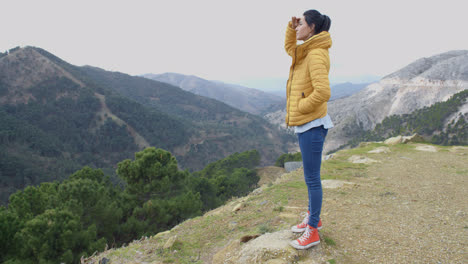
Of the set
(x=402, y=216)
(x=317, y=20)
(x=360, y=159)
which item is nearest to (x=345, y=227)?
(x=402, y=216)

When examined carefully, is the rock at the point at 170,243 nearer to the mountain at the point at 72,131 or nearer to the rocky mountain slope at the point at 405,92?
the mountain at the point at 72,131

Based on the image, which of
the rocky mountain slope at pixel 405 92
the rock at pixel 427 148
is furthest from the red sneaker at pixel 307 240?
the rocky mountain slope at pixel 405 92

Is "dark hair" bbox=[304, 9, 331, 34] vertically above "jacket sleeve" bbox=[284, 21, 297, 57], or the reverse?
"dark hair" bbox=[304, 9, 331, 34]

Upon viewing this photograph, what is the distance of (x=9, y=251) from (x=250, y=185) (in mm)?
22719

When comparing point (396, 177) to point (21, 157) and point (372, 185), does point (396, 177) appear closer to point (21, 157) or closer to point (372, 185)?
point (372, 185)

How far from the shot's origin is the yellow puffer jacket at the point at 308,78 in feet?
8.24

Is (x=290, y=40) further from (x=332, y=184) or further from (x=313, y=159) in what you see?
(x=332, y=184)

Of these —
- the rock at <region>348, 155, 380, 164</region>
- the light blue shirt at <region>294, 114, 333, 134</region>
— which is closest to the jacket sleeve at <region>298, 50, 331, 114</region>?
the light blue shirt at <region>294, 114, 333, 134</region>

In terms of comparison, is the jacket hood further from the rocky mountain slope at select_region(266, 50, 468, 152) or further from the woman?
the rocky mountain slope at select_region(266, 50, 468, 152)

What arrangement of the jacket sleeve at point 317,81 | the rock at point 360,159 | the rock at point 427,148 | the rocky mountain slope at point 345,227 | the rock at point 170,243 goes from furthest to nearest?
the rock at point 427,148, the rock at point 360,159, the rock at point 170,243, the rocky mountain slope at point 345,227, the jacket sleeve at point 317,81

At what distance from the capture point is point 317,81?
99.2 inches

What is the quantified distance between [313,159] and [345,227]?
5.55ft

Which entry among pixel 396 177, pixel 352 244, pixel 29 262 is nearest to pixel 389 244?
pixel 352 244

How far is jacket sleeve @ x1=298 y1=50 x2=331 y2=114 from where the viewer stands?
2.47m
